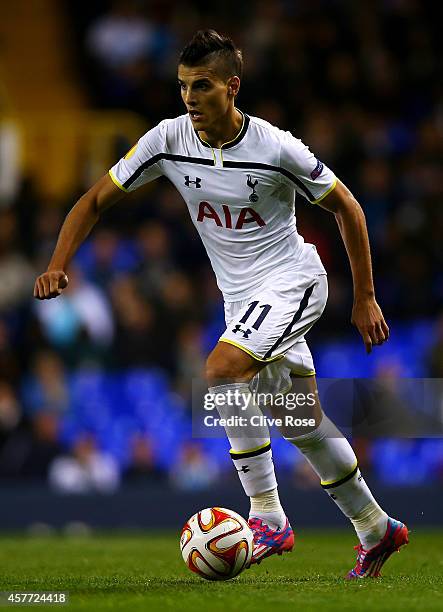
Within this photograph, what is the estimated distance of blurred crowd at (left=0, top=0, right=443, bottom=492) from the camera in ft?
40.8

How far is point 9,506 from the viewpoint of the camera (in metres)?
11.7

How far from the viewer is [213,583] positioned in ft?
20.2

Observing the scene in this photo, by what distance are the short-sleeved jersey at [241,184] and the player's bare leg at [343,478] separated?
25.1 inches

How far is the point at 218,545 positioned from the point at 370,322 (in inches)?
50.6

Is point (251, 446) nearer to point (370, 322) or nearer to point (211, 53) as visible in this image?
point (370, 322)

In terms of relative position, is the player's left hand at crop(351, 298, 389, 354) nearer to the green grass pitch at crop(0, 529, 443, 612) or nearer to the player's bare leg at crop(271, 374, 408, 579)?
the player's bare leg at crop(271, 374, 408, 579)

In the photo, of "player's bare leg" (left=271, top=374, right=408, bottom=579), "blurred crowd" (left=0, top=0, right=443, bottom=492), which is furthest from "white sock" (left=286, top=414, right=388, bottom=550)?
"blurred crowd" (left=0, top=0, right=443, bottom=492)

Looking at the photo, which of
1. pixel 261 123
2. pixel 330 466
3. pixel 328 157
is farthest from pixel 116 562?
pixel 328 157

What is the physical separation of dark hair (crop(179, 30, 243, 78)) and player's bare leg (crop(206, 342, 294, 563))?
1339mm

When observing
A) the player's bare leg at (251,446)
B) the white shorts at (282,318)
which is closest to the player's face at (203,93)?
the white shorts at (282,318)

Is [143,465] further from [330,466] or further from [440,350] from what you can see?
[330,466]

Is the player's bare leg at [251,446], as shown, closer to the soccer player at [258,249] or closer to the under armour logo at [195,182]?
the soccer player at [258,249]

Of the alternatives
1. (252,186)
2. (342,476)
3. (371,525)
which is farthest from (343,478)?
(252,186)

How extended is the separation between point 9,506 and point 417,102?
7305 mm
